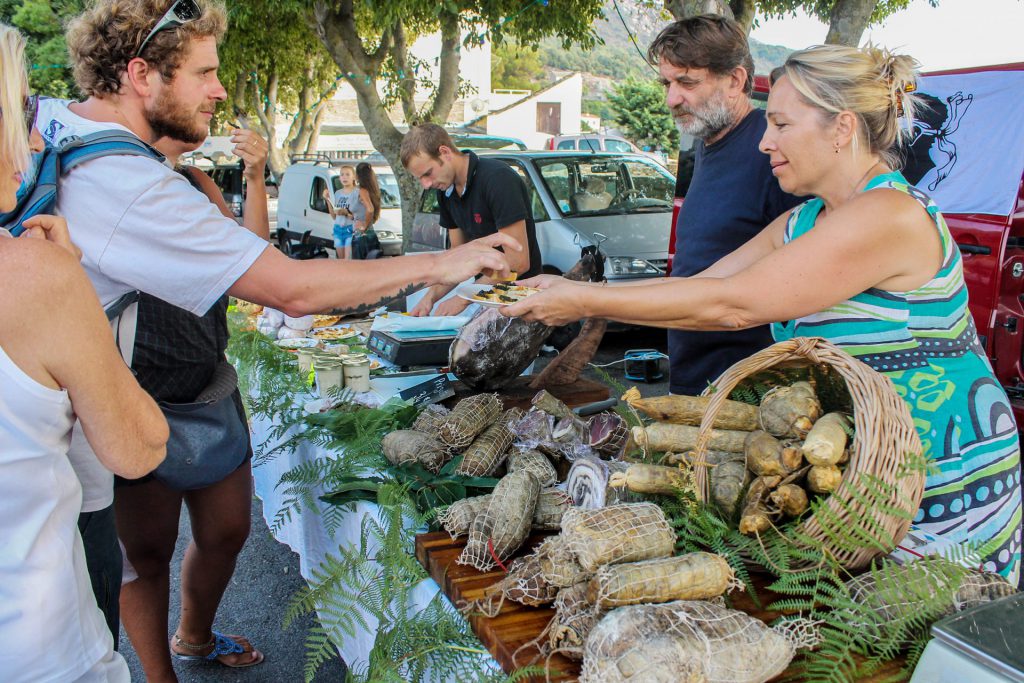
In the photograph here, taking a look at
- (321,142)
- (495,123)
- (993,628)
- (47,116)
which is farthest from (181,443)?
(495,123)

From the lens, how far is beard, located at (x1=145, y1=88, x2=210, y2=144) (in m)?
1.93

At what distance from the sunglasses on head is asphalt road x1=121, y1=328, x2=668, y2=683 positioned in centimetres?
148

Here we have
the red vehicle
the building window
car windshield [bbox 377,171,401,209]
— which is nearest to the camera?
the red vehicle

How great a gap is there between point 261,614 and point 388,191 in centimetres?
1166

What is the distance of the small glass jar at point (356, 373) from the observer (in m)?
3.07

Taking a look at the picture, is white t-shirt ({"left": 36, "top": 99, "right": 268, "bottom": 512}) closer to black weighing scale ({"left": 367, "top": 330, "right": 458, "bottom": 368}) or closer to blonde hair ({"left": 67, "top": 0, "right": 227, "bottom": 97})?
blonde hair ({"left": 67, "top": 0, "right": 227, "bottom": 97})

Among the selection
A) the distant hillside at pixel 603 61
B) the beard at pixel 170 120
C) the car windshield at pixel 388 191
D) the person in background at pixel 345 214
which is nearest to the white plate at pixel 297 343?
the beard at pixel 170 120

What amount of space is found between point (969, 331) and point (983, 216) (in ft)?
9.89

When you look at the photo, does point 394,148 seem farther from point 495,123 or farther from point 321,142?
point 495,123

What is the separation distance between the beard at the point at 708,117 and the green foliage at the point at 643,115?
126ft

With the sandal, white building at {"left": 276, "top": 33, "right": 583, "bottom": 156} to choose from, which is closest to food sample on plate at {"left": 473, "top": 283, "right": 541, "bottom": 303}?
the sandal

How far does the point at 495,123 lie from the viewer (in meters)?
47.6

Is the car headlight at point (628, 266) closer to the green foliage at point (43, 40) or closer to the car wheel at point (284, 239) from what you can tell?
the car wheel at point (284, 239)

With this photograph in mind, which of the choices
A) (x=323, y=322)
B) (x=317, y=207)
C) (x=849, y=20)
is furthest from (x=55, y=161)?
(x=317, y=207)
